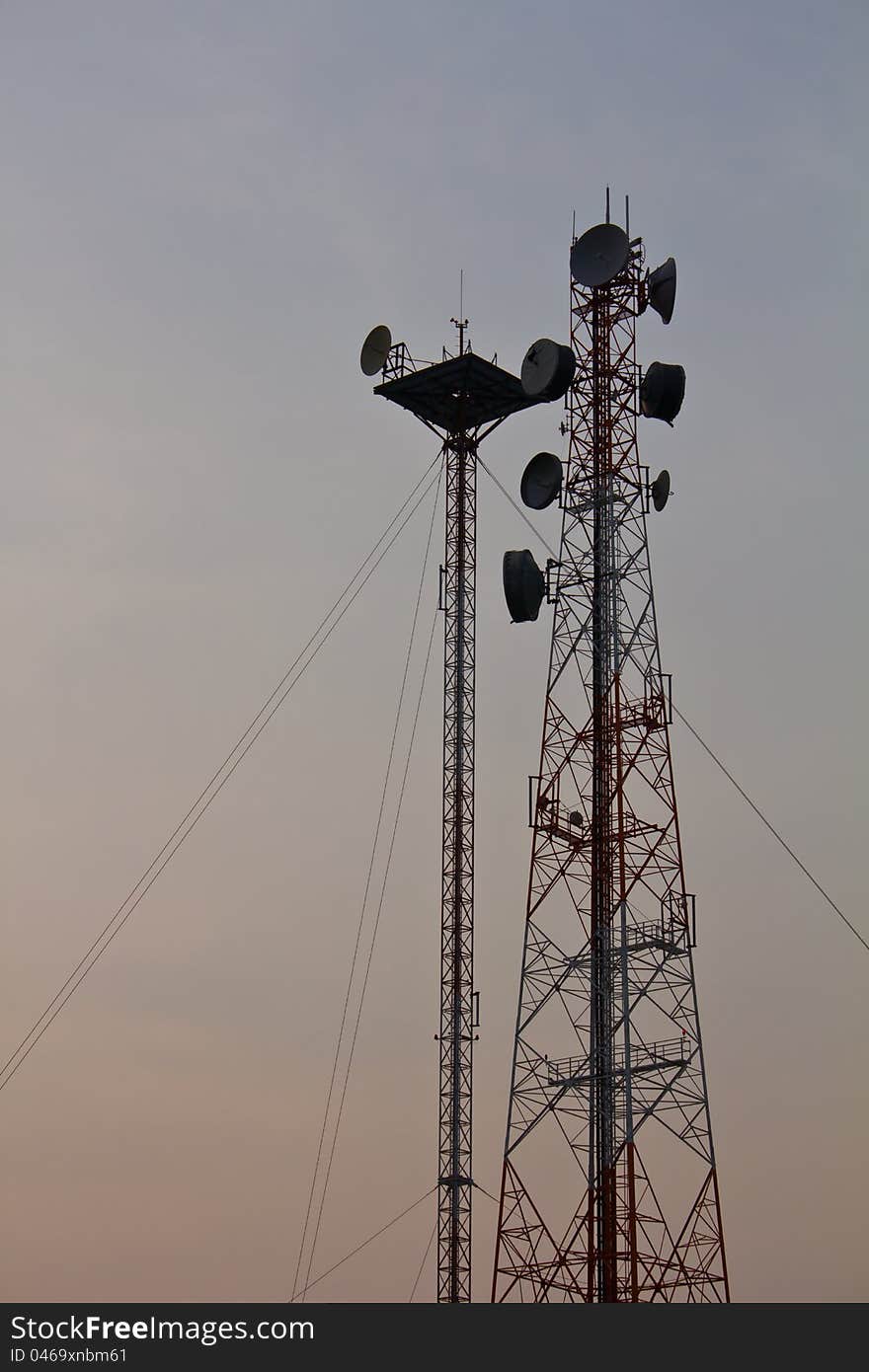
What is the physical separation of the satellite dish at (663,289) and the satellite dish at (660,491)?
5703mm

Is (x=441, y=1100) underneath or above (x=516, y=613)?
underneath

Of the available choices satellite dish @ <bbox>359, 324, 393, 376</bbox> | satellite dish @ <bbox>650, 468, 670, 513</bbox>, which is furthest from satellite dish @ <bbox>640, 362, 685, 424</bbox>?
satellite dish @ <bbox>359, 324, 393, 376</bbox>

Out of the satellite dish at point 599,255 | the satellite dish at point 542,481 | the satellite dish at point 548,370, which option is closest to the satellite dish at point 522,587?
the satellite dish at point 542,481

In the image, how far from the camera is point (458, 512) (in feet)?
257

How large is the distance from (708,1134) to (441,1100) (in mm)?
15740

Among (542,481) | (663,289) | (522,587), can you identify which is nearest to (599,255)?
(663,289)

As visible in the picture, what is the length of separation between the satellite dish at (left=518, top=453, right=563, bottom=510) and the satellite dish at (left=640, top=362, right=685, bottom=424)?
3860 mm

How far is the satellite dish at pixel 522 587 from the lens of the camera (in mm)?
65438

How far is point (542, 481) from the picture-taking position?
66812 mm

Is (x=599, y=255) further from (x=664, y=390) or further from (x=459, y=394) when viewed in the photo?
(x=459, y=394)
